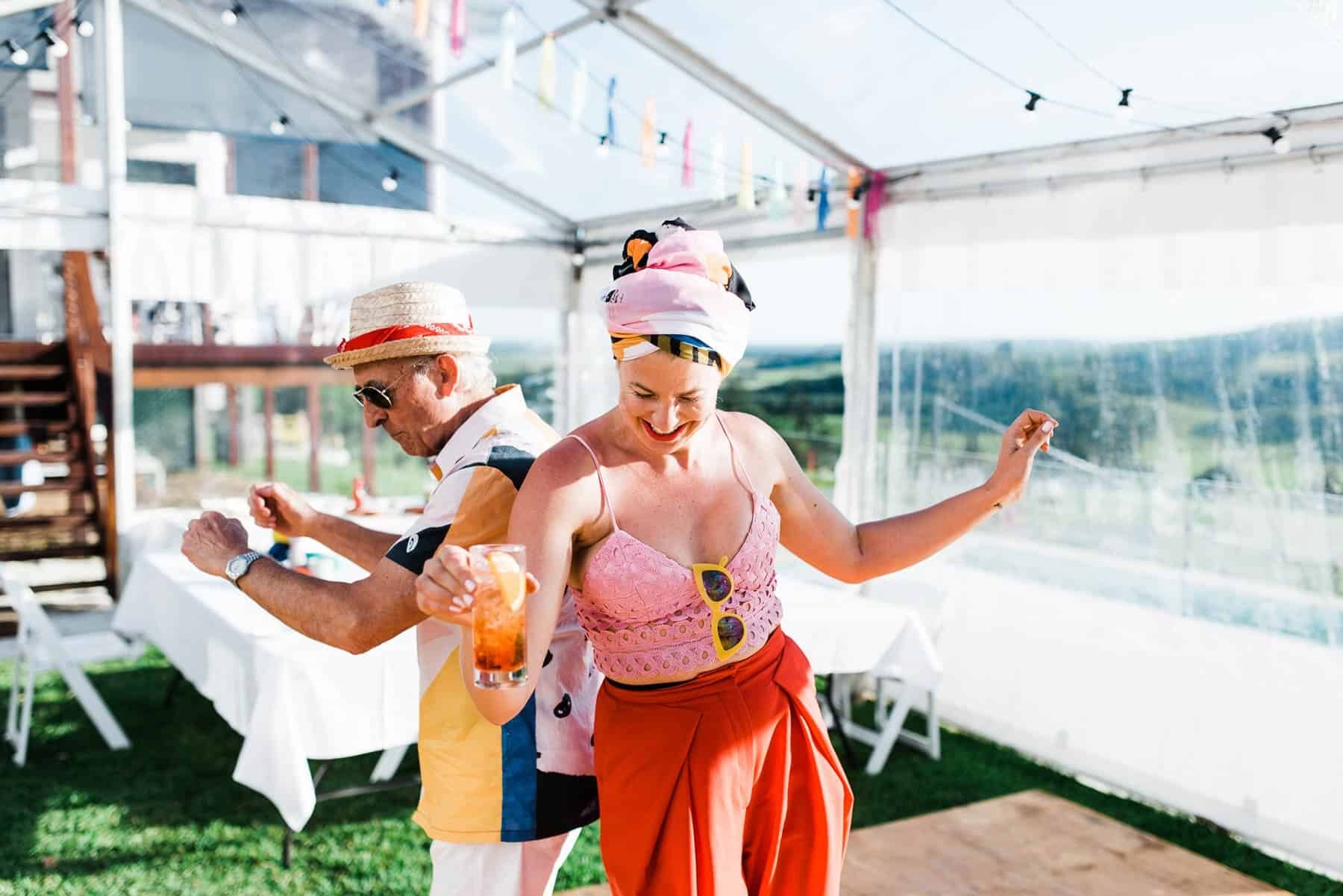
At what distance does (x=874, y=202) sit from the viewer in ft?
17.5

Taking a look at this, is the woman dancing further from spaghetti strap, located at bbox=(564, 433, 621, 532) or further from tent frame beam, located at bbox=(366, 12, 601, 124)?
tent frame beam, located at bbox=(366, 12, 601, 124)

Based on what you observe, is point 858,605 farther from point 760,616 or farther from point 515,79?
point 515,79

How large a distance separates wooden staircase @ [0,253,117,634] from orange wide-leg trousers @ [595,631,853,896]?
573 centimetres

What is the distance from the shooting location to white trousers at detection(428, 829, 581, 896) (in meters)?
1.58

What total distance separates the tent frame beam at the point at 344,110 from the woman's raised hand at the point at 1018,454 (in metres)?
6.25

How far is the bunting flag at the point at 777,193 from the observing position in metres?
5.34

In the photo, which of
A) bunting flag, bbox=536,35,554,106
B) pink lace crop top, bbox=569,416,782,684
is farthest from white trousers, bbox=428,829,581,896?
bunting flag, bbox=536,35,554,106

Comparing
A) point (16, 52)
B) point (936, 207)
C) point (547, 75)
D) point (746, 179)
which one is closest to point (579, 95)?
point (547, 75)

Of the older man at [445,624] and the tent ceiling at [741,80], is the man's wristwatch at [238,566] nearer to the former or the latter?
the older man at [445,624]

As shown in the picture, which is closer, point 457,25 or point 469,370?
point 469,370

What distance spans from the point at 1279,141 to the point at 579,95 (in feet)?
9.41

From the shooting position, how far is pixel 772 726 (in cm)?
144

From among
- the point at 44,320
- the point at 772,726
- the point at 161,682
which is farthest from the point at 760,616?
the point at 44,320

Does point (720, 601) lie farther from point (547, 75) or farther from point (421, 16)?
point (421, 16)
